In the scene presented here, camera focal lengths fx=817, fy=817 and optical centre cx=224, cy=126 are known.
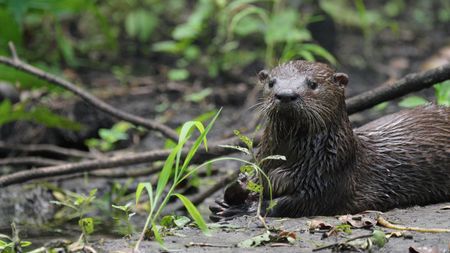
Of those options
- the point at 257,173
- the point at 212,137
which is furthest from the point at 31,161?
the point at 257,173

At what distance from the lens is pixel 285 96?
143 inches

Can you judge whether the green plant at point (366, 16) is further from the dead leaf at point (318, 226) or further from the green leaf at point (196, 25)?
the dead leaf at point (318, 226)

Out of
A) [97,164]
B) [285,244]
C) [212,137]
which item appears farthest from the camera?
[212,137]

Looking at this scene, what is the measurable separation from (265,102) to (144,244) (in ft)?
3.56

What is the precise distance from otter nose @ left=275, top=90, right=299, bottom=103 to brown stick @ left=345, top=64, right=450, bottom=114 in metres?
1.11

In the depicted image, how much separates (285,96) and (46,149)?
3.17 meters

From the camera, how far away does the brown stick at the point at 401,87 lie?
15.0 feet

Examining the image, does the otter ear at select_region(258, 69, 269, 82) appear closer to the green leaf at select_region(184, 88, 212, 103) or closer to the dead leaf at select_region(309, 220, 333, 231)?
the dead leaf at select_region(309, 220, 333, 231)

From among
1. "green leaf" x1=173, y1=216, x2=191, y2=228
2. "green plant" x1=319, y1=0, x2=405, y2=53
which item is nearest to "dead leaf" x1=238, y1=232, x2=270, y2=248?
"green leaf" x1=173, y1=216, x2=191, y2=228

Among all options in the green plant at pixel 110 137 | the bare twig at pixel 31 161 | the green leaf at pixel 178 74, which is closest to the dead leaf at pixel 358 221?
the green plant at pixel 110 137

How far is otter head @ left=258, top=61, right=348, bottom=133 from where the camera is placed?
3.67 m

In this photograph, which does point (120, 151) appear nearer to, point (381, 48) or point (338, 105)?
point (338, 105)

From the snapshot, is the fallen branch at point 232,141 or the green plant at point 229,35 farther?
the green plant at point 229,35

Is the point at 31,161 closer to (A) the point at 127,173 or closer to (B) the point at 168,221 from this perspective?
(A) the point at 127,173
